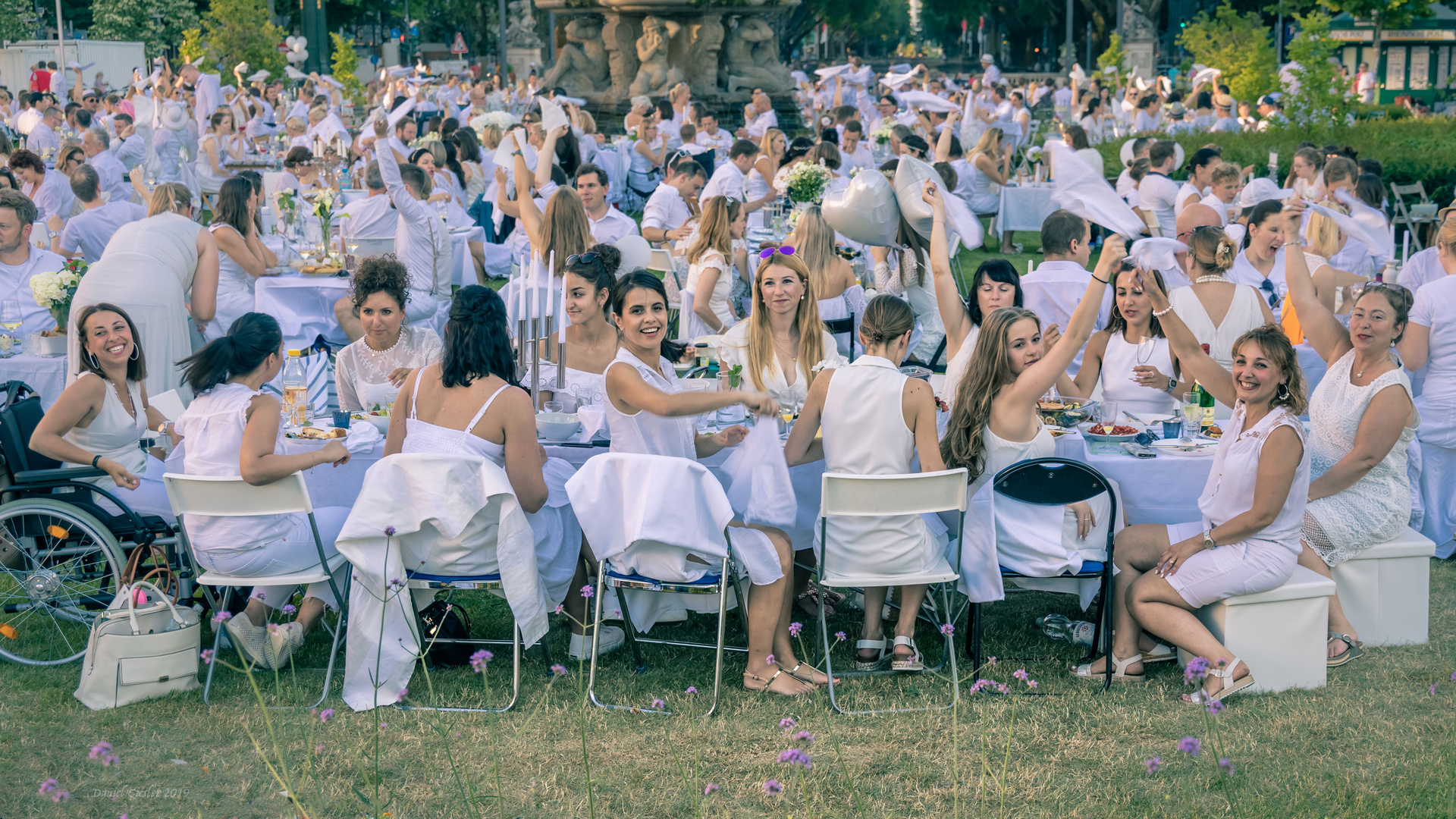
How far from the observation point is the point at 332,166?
12789 millimetres

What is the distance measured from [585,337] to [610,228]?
2869mm

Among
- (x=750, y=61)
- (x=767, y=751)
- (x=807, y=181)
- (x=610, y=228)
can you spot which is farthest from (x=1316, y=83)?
(x=767, y=751)

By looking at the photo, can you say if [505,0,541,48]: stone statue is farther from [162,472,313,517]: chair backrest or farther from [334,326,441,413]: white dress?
[162,472,313,517]: chair backrest

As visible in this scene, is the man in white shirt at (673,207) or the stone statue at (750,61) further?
the stone statue at (750,61)

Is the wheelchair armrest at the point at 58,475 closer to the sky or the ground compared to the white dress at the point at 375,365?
closer to the ground

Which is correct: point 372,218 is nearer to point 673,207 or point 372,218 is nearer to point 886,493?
point 673,207

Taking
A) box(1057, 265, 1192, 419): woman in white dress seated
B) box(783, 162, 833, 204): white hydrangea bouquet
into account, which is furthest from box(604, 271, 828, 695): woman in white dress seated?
box(783, 162, 833, 204): white hydrangea bouquet

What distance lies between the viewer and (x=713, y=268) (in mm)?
7125

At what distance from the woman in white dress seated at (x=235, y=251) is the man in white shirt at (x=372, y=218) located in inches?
46.3

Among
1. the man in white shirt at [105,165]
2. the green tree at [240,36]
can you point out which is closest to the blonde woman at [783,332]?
the man in white shirt at [105,165]

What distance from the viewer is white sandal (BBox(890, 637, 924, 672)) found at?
431cm

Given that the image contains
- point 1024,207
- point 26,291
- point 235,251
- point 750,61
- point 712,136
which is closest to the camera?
point 26,291

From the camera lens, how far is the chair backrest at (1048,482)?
4.00 m

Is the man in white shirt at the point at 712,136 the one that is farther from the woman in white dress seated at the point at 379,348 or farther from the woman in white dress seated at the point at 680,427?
the woman in white dress seated at the point at 680,427
